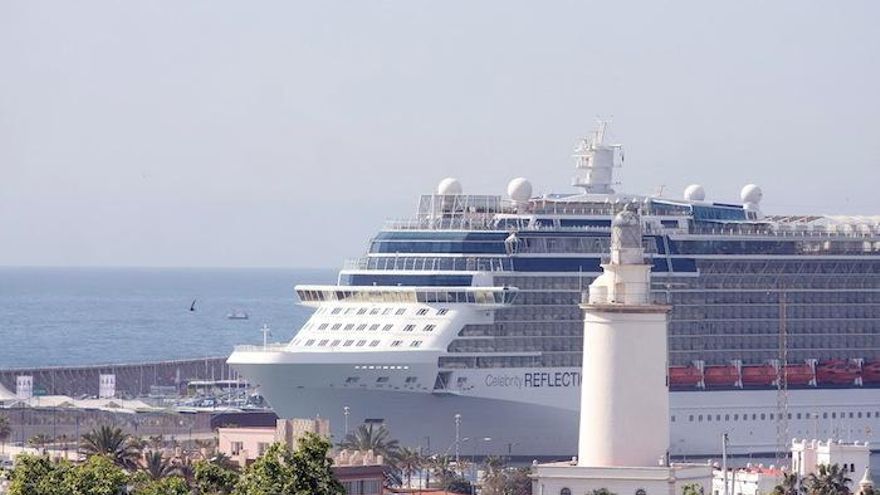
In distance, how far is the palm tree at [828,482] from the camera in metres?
75.5

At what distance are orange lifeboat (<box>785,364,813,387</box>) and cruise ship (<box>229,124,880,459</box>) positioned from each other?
0.28 ft

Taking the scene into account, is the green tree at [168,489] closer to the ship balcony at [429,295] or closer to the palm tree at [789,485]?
the palm tree at [789,485]

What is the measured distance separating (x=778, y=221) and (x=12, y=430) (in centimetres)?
3053

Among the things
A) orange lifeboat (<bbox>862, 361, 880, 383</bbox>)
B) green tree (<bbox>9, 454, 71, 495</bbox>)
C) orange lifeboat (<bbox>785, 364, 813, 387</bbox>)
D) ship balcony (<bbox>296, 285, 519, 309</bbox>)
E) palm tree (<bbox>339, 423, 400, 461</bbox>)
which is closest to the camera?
green tree (<bbox>9, 454, 71, 495</bbox>)

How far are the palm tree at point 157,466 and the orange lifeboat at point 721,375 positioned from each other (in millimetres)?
35815

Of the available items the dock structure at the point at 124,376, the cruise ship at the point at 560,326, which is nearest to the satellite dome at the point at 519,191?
the cruise ship at the point at 560,326

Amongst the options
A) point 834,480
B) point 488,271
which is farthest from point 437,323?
point 834,480

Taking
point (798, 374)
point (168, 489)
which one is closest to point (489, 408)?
point (798, 374)

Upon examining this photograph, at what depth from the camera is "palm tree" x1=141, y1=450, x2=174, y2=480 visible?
74750 mm

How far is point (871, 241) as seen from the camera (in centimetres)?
11562

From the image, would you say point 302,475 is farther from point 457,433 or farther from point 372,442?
point 457,433

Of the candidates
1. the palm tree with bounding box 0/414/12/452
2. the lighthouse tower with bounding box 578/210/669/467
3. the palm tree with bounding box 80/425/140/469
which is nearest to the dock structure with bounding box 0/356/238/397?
the palm tree with bounding box 0/414/12/452

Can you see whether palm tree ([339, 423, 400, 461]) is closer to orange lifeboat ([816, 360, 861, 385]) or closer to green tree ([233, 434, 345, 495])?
orange lifeboat ([816, 360, 861, 385])

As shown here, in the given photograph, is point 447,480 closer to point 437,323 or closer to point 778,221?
point 437,323
